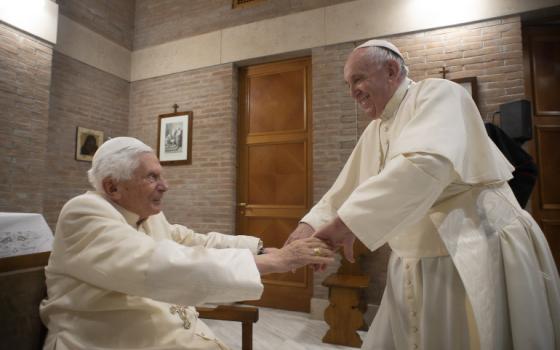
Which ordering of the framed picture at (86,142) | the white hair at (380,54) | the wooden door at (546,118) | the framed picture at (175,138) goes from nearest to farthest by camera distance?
the white hair at (380,54) → the wooden door at (546,118) → the framed picture at (86,142) → the framed picture at (175,138)

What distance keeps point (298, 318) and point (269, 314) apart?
40cm

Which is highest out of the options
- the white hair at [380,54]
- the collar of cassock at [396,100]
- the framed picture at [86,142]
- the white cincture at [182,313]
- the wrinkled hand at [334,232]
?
the framed picture at [86,142]

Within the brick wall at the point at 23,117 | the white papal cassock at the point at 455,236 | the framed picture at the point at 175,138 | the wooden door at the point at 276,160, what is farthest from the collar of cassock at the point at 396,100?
the brick wall at the point at 23,117

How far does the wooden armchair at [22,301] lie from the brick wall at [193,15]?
4534mm

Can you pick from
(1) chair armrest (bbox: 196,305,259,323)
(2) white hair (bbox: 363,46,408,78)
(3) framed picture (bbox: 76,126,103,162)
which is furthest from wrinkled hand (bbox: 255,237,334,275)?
(3) framed picture (bbox: 76,126,103,162)

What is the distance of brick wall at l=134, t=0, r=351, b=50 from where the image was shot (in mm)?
5070

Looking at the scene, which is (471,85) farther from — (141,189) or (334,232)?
(141,189)

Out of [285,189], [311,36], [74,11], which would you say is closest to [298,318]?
[285,189]

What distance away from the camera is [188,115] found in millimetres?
5590

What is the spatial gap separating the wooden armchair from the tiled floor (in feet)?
7.39

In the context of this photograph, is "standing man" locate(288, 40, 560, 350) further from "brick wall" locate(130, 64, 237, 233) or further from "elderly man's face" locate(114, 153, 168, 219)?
"brick wall" locate(130, 64, 237, 233)

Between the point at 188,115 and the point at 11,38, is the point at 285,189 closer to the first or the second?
the point at 188,115

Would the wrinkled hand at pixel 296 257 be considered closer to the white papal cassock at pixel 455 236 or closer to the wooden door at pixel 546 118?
the white papal cassock at pixel 455 236

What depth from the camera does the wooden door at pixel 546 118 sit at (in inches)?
158
